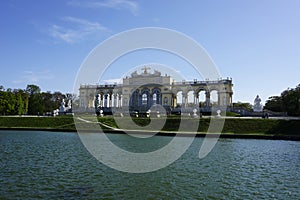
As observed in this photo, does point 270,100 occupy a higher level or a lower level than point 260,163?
higher

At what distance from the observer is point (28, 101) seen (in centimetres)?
7244

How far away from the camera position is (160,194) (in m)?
9.00

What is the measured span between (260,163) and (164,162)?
4.69 meters

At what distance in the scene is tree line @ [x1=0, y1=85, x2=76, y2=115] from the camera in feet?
192

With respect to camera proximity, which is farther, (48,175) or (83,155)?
(83,155)

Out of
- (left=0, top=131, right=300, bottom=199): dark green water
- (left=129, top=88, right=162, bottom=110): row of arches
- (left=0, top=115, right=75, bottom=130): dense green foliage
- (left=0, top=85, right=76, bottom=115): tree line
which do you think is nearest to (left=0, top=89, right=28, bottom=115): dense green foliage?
(left=0, top=85, right=76, bottom=115): tree line

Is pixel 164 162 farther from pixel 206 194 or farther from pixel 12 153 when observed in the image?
pixel 12 153

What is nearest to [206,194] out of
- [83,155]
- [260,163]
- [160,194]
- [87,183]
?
[160,194]

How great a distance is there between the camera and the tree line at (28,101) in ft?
192

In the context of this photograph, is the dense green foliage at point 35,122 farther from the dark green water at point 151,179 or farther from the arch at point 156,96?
the arch at point 156,96

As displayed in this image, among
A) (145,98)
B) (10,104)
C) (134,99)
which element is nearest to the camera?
(10,104)

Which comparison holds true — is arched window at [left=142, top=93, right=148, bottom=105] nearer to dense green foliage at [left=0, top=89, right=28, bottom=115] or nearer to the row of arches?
the row of arches

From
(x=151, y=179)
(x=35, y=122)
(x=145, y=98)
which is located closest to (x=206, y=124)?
(x=35, y=122)

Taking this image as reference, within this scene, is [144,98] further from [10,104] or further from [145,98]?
[10,104]
